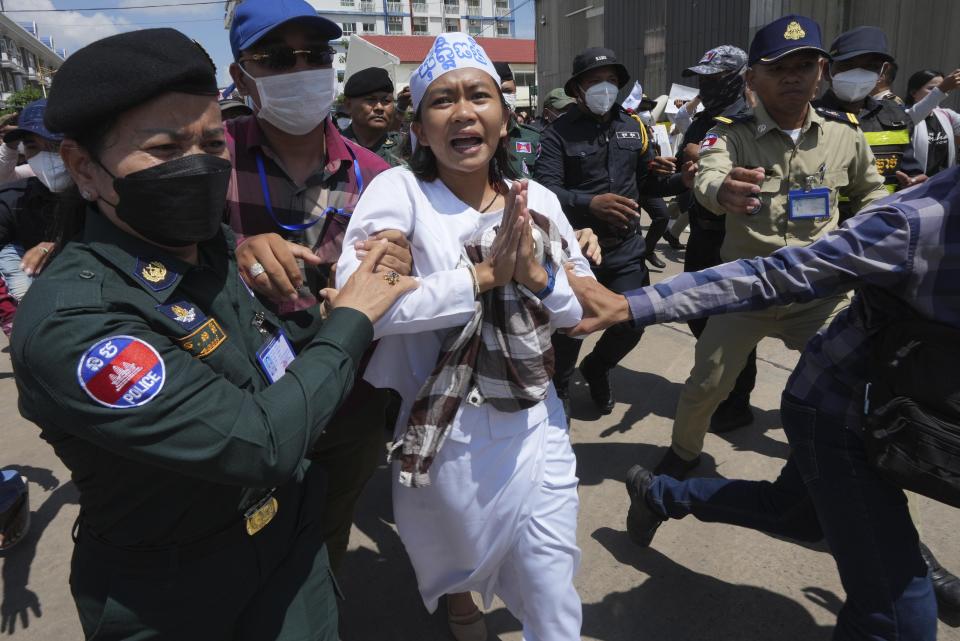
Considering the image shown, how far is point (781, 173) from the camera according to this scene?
3252 millimetres

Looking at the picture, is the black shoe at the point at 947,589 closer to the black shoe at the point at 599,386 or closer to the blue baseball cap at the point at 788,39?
the black shoe at the point at 599,386

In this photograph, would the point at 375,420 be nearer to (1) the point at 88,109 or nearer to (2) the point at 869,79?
(1) the point at 88,109

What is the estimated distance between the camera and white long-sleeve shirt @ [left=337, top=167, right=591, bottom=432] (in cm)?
170

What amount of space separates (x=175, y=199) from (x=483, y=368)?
888mm

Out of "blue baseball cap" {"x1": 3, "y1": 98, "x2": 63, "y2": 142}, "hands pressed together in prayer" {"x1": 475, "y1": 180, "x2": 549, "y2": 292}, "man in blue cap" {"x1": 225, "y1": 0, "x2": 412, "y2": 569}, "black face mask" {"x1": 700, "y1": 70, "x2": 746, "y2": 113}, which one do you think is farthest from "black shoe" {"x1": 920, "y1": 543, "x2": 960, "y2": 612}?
"blue baseball cap" {"x1": 3, "y1": 98, "x2": 63, "y2": 142}

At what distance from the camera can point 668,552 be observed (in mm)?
2904

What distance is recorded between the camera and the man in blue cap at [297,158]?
2.08 meters

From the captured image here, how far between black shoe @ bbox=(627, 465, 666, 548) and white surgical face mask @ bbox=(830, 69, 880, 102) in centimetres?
302

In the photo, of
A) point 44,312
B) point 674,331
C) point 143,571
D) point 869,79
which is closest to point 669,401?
point 674,331

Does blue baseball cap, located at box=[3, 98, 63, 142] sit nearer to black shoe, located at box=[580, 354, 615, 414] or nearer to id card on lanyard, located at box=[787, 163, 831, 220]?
black shoe, located at box=[580, 354, 615, 414]

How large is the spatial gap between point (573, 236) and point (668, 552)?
158cm

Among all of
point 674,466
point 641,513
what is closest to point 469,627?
point 641,513

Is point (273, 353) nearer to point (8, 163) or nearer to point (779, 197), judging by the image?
point (779, 197)

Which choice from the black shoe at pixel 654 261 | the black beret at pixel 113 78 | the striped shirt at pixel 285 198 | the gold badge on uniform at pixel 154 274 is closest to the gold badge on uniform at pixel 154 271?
the gold badge on uniform at pixel 154 274
